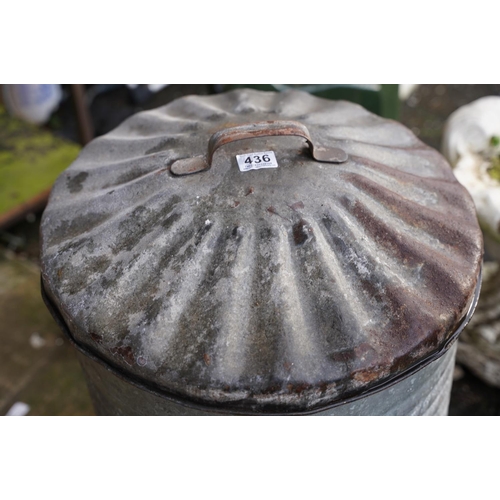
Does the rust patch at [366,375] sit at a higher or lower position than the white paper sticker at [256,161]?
lower

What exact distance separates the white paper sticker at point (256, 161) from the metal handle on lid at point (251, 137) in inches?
3.3

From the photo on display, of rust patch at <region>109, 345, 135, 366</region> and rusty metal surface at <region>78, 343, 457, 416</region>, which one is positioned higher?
rust patch at <region>109, 345, 135, 366</region>

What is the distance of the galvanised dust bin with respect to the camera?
1.38 m

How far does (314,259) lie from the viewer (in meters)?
1.48

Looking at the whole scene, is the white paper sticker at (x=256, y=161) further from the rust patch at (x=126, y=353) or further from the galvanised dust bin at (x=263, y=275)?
the rust patch at (x=126, y=353)

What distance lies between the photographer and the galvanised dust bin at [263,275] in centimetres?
138

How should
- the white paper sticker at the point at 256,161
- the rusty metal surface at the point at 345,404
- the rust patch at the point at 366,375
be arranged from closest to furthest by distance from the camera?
the rust patch at the point at 366,375 < the rusty metal surface at the point at 345,404 < the white paper sticker at the point at 256,161

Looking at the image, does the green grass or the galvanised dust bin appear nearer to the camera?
the galvanised dust bin

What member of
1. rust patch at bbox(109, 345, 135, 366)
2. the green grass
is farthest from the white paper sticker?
the green grass

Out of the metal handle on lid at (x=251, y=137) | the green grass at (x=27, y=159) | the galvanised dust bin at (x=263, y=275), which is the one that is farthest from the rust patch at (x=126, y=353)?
the green grass at (x=27, y=159)

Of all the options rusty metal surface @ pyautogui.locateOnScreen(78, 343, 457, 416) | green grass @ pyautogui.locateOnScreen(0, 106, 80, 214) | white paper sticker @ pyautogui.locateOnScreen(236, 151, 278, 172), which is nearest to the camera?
rusty metal surface @ pyautogui.locateOnScreen(78, 343, 457, 416)

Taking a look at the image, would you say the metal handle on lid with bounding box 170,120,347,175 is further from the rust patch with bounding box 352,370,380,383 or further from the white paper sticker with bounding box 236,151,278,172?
the rust patch with bounding box 352,370,380,383

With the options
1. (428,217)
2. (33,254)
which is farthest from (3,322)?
(428,217)

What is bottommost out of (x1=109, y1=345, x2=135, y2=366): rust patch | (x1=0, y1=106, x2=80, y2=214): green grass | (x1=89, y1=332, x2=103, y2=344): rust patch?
(x1=0, y1=106, x2=80, y2=214): green grass
